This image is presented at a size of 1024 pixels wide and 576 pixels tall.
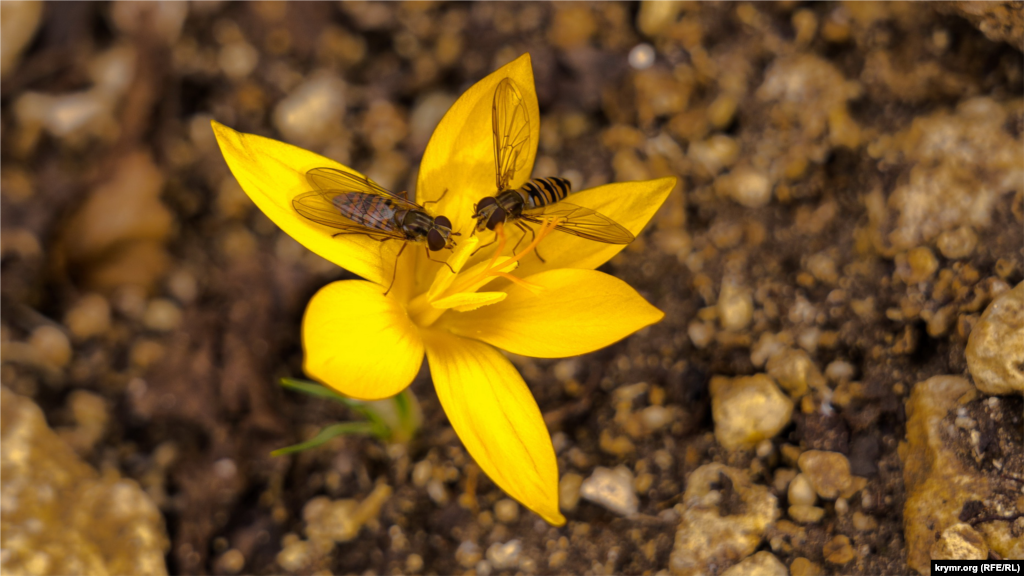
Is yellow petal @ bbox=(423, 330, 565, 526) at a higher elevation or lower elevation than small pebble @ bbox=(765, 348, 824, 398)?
higher

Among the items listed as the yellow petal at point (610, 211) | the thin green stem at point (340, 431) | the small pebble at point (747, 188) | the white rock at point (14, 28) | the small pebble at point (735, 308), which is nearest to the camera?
the yellow petal at point (610, 211)

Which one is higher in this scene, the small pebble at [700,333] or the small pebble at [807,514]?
the small pebble at [700,333]

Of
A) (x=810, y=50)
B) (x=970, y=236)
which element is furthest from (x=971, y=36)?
(x=970, y=236)

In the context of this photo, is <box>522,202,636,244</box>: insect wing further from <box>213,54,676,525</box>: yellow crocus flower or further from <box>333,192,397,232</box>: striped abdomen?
<box>333,192,397,232</box>: striped abdomen

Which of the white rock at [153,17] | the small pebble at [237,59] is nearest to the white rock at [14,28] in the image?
the white rock at [153,17]

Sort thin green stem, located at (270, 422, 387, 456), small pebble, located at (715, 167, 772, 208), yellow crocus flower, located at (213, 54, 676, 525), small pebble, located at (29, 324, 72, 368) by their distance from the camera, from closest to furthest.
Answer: yellow crocus flower, located at (213, 54, 676, 525), thin green stem, located at (270, 422, 387, 456), small pebble, located at (715, 167, 772, 208), small pebble, located at (29, 324, 72, 368)

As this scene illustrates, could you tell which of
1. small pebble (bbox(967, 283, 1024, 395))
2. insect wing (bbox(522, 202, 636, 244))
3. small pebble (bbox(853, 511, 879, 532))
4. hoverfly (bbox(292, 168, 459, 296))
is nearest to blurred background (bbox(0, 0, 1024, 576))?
small pebble (bbox(853, 511, 879, 532))

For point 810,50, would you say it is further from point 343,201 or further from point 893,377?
point 343,201

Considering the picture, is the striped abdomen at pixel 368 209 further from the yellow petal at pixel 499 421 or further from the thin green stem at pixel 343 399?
the thin green stem at pixel 343 399
